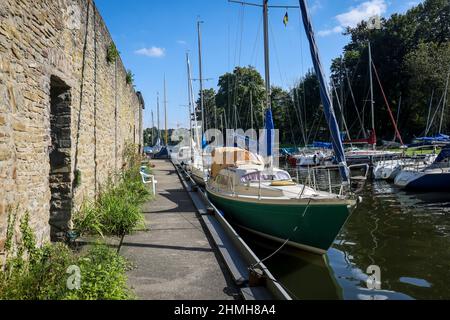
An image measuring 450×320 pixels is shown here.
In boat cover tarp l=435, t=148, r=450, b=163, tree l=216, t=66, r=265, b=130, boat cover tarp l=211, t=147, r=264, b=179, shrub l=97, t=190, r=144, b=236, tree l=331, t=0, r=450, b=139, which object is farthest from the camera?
tree l=216, t=66, r=265, b=130

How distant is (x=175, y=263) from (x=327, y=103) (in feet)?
16.2

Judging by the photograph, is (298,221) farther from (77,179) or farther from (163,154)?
(163,154)

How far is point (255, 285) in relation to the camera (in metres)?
5.39

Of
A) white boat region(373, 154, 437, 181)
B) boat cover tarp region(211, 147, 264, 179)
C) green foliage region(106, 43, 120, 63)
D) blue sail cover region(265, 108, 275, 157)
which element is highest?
green foliage region(106, 43, 120, 63)

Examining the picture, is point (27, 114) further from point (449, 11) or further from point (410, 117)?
point (449, 11)

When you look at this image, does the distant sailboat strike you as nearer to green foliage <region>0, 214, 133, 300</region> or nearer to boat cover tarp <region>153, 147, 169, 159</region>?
green foliage <region>0, 214, 133, 300</region>

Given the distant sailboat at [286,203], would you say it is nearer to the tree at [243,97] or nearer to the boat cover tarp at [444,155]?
the boat cover tarp at [444,155]

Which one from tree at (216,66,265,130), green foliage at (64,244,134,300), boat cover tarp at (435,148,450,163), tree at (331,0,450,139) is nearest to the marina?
green foliage at (64,244,134,300)

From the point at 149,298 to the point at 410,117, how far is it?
1753 inches

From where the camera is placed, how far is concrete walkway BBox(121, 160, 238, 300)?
5.21 m

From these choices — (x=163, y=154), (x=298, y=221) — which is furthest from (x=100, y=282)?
(x=163, y=154)

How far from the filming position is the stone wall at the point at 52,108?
4.81 meters

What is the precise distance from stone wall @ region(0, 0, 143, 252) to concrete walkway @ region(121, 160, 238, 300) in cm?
159
